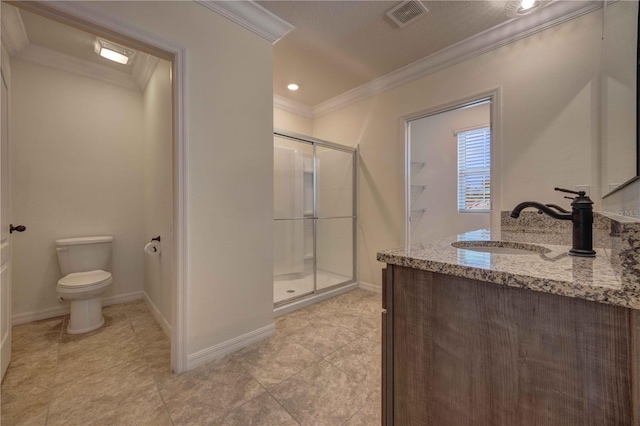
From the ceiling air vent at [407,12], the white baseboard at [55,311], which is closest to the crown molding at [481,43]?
the ceiling air vent at [407,12]

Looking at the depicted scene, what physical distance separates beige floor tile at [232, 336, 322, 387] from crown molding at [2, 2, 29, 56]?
2935 mm

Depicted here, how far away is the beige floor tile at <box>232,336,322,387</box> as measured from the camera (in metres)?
1.59

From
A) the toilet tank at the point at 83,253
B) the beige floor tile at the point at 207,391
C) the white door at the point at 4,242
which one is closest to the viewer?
the beige floor tile at the point at 207,391

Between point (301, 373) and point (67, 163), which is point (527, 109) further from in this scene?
point (67, 163)

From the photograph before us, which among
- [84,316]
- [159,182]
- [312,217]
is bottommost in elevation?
[84,316]

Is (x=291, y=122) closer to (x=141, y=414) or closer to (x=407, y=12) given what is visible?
(x=407, y=12)

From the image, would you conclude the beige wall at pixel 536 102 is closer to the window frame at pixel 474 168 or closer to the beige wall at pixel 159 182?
the window frame at pixel 474 168

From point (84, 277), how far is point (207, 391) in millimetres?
1680

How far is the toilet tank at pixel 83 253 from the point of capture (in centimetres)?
235

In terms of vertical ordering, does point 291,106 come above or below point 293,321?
above

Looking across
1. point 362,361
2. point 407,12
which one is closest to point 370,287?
point 362,361

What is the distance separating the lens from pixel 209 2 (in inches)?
67.9

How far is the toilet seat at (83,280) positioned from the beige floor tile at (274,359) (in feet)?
4.52

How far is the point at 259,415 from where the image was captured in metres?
1.29
